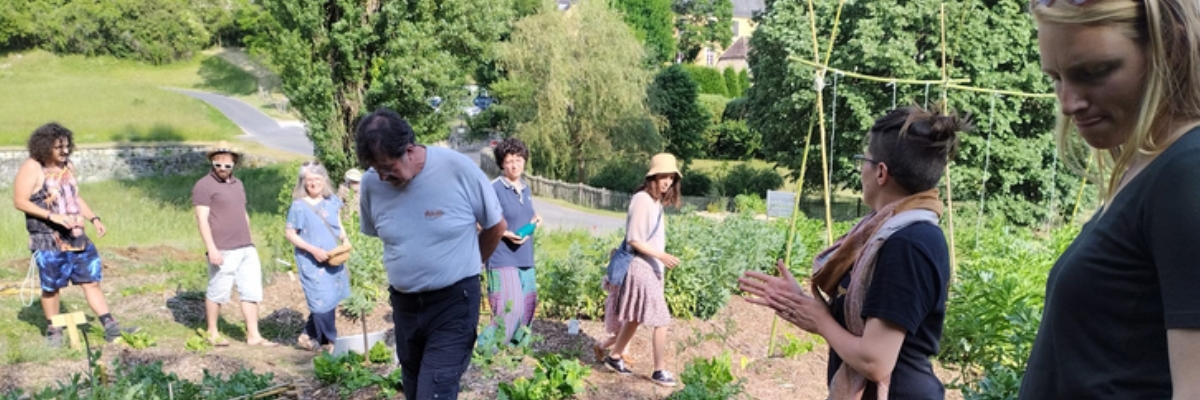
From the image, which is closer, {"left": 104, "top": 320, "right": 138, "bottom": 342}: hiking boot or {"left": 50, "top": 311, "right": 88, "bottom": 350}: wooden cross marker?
{"left": 50, "top": 311, "right": 88, "bottom": 350}: wooden cross marker

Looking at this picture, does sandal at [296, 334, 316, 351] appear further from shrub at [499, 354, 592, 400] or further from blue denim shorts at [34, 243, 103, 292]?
shrub at [499, 354, 592, 400]

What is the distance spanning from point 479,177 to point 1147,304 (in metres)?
3.06

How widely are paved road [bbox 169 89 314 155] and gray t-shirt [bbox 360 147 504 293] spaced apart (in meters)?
24.9

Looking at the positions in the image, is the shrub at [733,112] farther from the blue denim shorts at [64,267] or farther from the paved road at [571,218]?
the blue denim shorts at [64,267]

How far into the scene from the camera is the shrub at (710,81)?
46469 millimetres

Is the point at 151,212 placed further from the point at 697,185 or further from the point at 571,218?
the point at 697,185

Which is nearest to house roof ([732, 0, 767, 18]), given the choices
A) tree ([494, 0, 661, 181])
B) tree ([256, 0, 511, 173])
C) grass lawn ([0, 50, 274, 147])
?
grass lawn ([0, 50, 274, 147])

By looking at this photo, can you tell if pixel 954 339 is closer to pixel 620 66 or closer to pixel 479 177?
pixel 479 177

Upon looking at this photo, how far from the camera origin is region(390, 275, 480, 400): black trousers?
12.3ft

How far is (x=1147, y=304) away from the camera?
3.78ft

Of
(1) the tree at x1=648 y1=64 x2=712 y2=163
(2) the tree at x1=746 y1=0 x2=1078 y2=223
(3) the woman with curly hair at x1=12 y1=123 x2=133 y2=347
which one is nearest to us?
(3) the woman with curly hair at x1=12 y1=123 x2=133 y2=347

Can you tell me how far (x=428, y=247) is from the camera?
3.75 metres

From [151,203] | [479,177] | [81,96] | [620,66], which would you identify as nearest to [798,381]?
[479,177]

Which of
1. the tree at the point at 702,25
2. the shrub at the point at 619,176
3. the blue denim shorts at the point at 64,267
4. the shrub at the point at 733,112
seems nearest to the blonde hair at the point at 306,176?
the blue denim shorts at the point at 64,267
